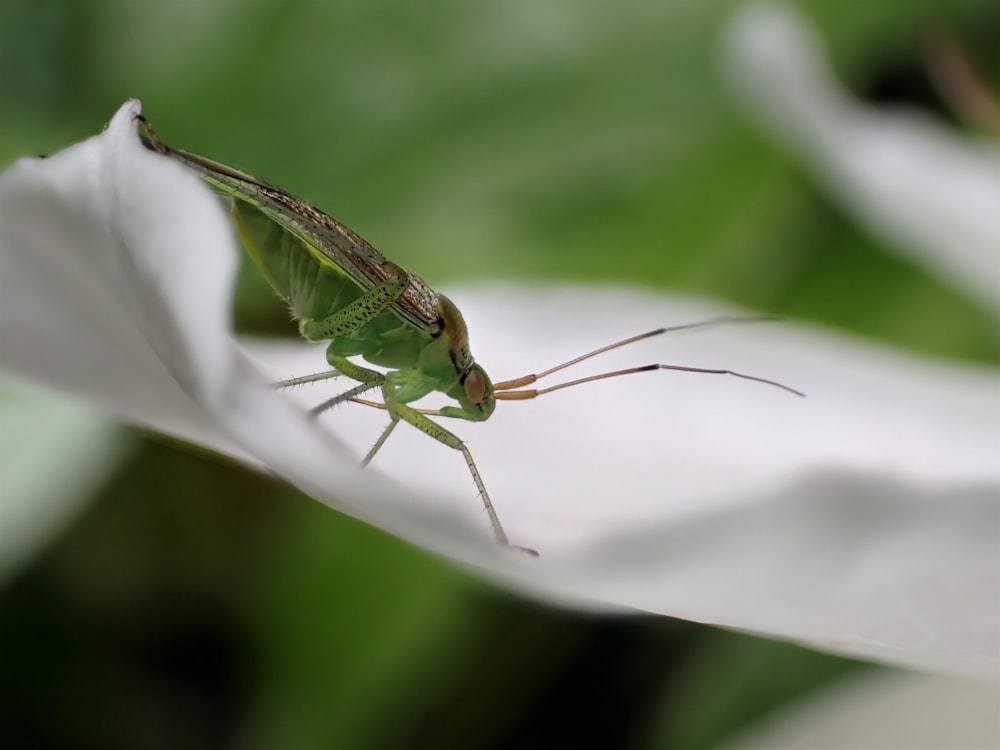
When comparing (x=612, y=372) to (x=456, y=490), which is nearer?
(x=456, y=490)

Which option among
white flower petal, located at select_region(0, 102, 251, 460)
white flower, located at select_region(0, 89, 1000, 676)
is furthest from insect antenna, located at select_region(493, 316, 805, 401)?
white flower petal, located at select_region(0, 102, 251, 460)

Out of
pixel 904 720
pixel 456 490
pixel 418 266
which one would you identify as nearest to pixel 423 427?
pixel 456 490

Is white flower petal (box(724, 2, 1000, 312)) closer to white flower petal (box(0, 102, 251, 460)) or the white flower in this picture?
the white flower

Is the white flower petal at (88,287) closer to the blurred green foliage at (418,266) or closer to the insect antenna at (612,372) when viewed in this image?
the insect antenna at (612,372)

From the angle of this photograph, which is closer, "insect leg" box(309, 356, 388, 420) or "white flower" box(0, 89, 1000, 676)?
"white flower" box(0, 89, 1000, 676)

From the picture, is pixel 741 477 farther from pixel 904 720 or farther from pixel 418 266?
pixel 418 266

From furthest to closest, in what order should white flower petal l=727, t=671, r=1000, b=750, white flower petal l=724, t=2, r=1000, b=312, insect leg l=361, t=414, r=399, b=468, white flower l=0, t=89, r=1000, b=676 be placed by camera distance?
white flower petal l=724, t=2, r=1000, b=312
white flower petal l=727, t=671, r=1000, b=750
insect leg l=361, t=414, r=399, b=468
white flower l=0, t=89, r=1000, b=676
